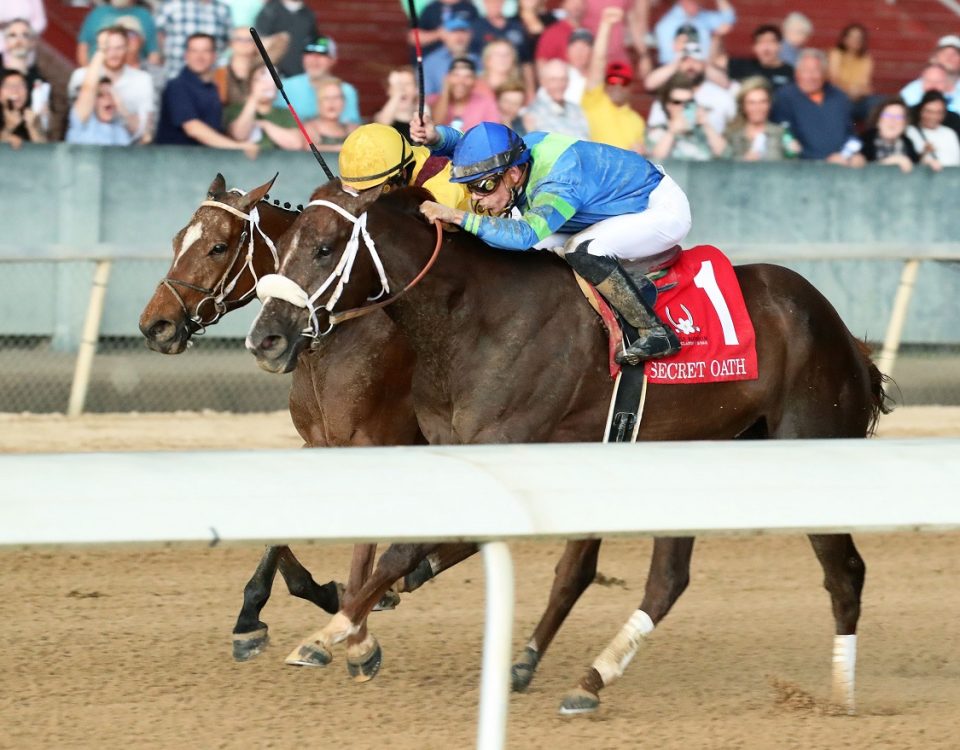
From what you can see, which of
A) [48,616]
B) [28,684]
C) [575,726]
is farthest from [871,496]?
[48,616]

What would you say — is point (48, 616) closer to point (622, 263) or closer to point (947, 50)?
point (622, 263)

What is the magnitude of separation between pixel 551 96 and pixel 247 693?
562 centimetres

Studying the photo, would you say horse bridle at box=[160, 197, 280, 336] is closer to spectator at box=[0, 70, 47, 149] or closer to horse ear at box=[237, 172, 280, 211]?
horse ear at box=[237, 172, 280, 211]

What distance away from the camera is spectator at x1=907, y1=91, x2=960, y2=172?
10.2 m

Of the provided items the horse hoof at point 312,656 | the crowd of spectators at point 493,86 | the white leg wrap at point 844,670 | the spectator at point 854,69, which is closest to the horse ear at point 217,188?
the horse hoof at point 312,656

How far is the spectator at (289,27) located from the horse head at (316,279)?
5221mm

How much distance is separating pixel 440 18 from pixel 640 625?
231 inches

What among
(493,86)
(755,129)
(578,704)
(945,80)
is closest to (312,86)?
(493,86)

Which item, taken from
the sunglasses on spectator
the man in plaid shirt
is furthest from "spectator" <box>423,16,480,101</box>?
the sunglasses on spectator

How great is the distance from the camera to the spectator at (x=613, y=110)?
364 inches

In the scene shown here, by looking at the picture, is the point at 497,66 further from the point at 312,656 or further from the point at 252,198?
the point at 312,656

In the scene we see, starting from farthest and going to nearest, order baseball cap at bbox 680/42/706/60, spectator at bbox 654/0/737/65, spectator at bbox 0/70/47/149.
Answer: spectator at bbox 654/0/737/65
baseball cap at bbox 680/42/706/60
spectator at bbox 0/70/47/149

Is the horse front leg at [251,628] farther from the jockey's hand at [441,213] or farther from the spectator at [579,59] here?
the spectator at [579,59]

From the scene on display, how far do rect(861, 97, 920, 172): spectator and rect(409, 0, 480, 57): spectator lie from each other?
269cm
